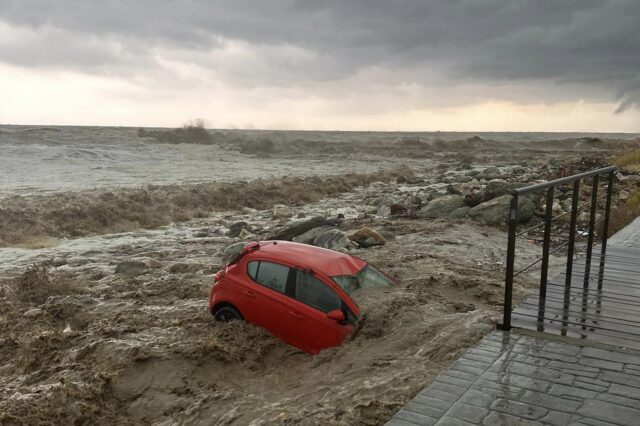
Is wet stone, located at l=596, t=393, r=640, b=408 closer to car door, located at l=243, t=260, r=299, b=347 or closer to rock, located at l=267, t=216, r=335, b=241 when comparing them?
car door, located at l=243, t=260, r=299, b=347

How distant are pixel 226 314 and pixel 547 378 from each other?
4.81 meters

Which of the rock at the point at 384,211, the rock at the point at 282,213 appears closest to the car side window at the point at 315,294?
the rock at the point at 384,211

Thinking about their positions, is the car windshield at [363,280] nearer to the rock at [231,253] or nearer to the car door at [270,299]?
the car door at [270,299]

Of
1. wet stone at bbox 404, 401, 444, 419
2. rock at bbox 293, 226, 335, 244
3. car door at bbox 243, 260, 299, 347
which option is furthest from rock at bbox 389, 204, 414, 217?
wet stone at bbox 404, 401, 444, 419

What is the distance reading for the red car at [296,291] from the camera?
22.7 feet

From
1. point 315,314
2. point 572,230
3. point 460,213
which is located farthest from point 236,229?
point 572,230

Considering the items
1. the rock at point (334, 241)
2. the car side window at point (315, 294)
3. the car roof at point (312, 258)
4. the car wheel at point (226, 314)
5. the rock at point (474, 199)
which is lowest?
the rock at point (334, 241)

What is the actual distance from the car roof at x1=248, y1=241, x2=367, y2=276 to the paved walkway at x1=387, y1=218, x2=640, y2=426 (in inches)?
95.3

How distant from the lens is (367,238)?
15758 millimetres

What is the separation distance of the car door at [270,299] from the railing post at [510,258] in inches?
109

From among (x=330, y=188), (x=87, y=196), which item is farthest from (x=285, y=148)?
(x=87, y=196)

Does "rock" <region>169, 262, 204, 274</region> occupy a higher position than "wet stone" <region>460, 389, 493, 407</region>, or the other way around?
"wet stone" <region>460, 389, 493, 407</region>

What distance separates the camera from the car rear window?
741 cm

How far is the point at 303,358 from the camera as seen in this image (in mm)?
6957
